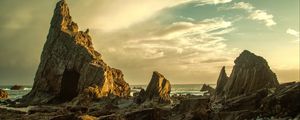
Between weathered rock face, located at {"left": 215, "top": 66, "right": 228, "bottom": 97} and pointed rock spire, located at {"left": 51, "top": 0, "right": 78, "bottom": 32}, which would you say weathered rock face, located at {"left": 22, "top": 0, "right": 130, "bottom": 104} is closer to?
pointed rock spire, located at {"left": 51, "top": 0, "right": 78, "bottom": 32}

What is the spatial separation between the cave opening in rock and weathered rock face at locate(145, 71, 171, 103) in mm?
25160

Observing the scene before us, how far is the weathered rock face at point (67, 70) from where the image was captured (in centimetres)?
10062

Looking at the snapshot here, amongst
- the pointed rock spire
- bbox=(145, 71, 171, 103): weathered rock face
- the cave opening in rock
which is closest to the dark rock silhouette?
bbox=(145, 71, 171, 103): weathered rock face

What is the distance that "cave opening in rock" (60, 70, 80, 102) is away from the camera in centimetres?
10419

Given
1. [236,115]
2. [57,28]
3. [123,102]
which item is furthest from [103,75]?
[236,115]

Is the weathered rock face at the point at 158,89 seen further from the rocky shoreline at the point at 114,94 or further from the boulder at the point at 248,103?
the boulder at the point at 248,103

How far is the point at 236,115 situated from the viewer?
34.2 m

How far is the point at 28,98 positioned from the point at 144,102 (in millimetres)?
37399

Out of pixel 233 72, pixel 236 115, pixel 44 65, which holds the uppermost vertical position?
pixel 44 65

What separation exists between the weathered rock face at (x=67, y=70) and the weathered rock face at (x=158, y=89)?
42.4ft

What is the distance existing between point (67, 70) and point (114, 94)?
14804 mm

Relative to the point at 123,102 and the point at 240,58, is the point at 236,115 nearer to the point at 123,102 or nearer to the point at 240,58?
the point at 240,58

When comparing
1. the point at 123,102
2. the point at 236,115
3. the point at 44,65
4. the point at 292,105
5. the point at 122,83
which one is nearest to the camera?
the point at 292,105

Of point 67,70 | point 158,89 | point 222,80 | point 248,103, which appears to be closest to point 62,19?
point 67,70
